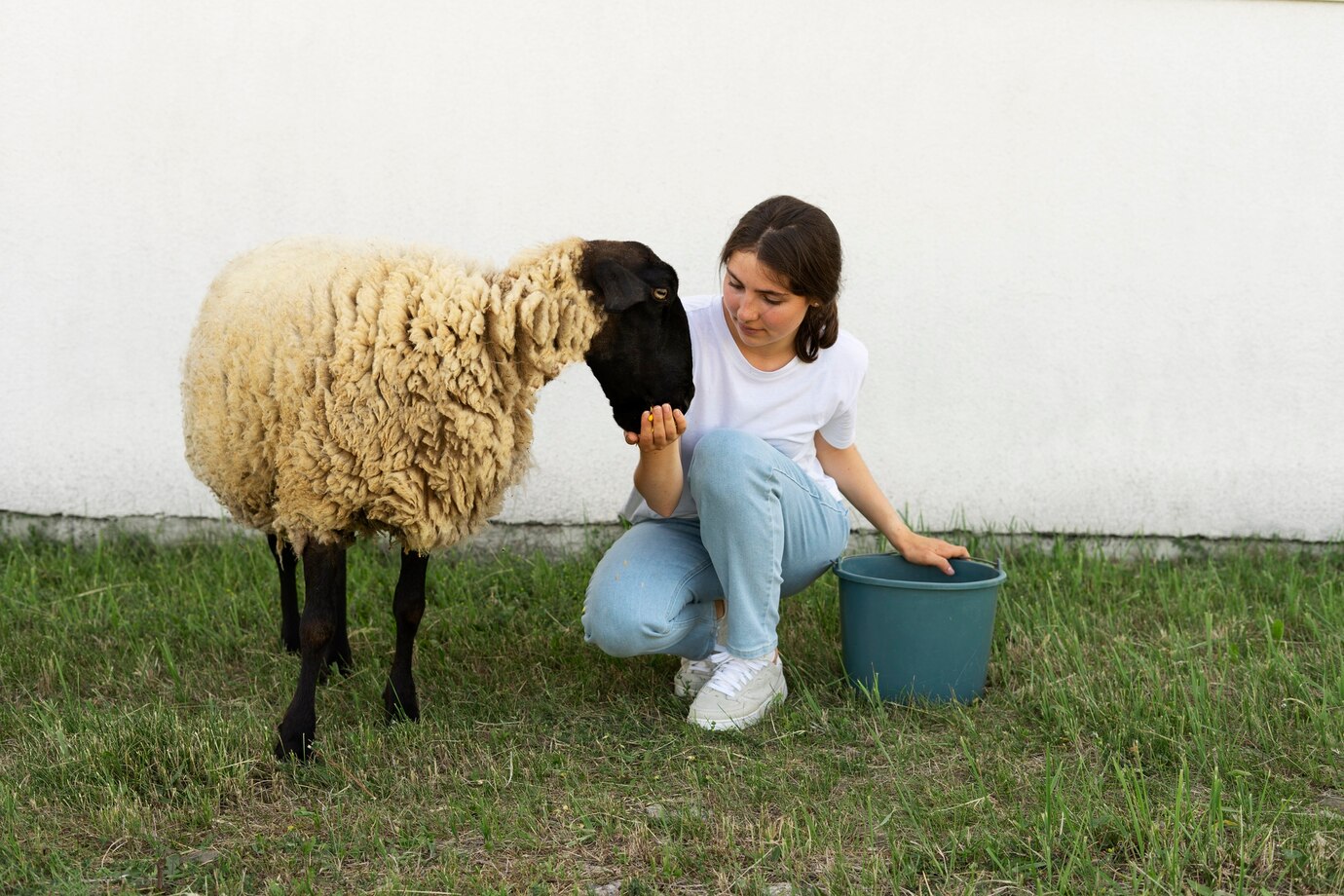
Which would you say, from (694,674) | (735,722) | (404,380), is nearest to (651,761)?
(735,722)

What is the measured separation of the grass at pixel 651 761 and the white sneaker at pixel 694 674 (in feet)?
0.30

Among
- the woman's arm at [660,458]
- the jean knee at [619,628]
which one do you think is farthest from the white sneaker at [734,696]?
the woman's arm at [660,458]

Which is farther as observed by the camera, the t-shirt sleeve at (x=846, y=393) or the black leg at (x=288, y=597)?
the black leg at (x=288, y=597)

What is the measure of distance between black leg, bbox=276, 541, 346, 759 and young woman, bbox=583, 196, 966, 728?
2.05ft

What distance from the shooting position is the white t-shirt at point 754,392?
115 inches

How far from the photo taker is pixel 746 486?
2.72 metres

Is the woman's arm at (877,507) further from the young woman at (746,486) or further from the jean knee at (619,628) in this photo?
the jean knee at (619,628)

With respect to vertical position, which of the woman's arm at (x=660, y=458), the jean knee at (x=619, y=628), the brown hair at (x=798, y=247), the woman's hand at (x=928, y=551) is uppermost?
the brown hair at (x=798, y=247)

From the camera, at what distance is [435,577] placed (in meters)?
4.04

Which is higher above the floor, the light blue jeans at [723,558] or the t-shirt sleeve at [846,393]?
the t-shirt sleeve at [846,393]

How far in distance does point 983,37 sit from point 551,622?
8.24 ft

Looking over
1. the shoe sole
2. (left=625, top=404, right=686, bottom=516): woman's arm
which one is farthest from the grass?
(left=625, top=404, right=686, bottom=516): woman's arm

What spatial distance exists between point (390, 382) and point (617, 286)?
1.77ft

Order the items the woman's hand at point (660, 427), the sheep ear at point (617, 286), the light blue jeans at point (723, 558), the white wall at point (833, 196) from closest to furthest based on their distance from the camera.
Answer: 1. the sheep ear at point (617, 286)
2. the woman's hand at point (660, 427)
3. the light blue jeans at point (723, 558)
4. the white wall at point (833, 196)
